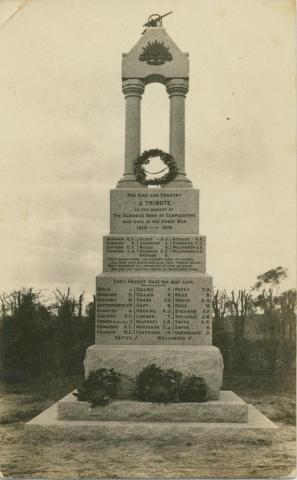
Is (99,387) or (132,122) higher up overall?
(132,122)

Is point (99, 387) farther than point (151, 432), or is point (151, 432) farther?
point (99, 387)

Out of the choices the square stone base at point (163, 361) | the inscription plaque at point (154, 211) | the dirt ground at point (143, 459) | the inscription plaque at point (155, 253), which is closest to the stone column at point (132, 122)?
the inscription plaque at point (154, 211)

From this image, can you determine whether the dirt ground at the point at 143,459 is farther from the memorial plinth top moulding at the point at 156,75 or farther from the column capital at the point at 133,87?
the column capital at the point at 133,87

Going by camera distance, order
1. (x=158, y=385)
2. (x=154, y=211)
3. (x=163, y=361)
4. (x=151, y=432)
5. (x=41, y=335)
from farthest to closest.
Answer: (x=41, y=335) < (x=154, y=211) < (x=163, y=361) < (x=158, y=385) < (x=151, y=432)

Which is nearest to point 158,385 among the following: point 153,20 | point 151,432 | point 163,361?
point 163,361

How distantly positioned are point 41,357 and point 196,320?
193 inches

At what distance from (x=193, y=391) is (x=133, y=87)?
540 cm

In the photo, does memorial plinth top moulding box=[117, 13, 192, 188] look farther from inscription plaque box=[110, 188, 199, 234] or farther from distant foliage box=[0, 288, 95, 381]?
distant foliage box=[0, 288, 95, 381]

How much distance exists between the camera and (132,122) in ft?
33.9

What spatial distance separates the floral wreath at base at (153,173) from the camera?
10.1 m

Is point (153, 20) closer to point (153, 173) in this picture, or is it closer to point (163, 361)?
point (153, 173)

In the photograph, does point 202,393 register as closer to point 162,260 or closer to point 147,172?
point 162,260

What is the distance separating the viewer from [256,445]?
806cm

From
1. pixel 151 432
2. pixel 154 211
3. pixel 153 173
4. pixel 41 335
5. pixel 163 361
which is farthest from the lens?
pixel 41 335
